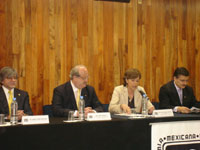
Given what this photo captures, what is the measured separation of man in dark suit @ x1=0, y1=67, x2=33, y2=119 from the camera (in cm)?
430

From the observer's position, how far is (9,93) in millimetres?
4410

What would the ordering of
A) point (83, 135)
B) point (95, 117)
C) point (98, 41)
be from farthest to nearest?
point (98, 41) < point (95, 117) < point (83, 135)

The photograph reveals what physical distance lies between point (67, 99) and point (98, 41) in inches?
66.3

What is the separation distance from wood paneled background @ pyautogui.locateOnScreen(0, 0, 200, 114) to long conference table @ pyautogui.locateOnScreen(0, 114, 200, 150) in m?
2.28

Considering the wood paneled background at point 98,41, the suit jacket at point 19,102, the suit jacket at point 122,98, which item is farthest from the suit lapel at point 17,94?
the suit jacket at point 122,98

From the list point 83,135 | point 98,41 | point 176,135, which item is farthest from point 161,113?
point 98,41

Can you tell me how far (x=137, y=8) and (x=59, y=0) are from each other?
1444 mm

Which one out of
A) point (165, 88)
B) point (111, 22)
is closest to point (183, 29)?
point (111, 22)

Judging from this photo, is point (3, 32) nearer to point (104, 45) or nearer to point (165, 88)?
point (104, 45)

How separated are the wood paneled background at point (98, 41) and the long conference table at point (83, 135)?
228 centimetres

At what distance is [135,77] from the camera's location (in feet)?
15.7

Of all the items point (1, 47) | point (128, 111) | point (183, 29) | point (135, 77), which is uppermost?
point (183, 29)

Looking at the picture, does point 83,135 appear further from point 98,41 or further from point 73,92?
point 98,41

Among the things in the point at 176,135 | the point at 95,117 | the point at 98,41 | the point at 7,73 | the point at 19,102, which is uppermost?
the point at 98,41
